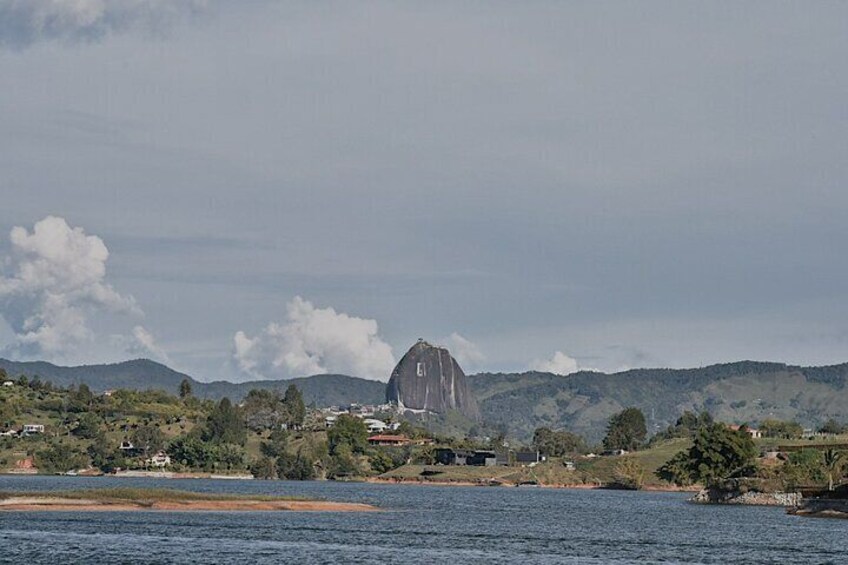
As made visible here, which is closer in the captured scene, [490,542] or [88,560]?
[88,560]

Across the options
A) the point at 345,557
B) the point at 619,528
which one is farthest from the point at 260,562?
the point at 619,528

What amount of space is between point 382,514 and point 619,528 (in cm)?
3661

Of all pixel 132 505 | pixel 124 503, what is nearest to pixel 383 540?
pixel 132 505

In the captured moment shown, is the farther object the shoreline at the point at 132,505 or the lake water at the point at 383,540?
the shoreline at the point at 132,505

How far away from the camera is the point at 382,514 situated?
638 feet

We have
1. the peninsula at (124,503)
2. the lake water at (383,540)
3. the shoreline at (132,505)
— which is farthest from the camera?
the peninsula at (124,503)

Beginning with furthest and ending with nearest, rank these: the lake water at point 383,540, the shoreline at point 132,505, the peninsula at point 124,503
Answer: the peninsula at point 124,503 → the shoreline at point 132,505 → the lake water at point 383,540

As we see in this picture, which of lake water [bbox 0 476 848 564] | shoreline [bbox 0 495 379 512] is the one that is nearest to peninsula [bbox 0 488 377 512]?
shoreline [bbox 0 495 379 512]

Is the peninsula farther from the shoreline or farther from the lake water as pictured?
the lake water

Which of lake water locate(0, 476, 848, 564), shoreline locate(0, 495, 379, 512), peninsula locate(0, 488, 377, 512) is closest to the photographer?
lake water locate(0, 476, 848, 564)

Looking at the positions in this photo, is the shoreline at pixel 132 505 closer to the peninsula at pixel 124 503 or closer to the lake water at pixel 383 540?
the peninsula at pixel 124 503

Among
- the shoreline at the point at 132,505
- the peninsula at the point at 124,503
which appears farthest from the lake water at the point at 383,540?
the peninsula at the point at 124,503

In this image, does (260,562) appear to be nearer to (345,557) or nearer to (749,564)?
(345,557)

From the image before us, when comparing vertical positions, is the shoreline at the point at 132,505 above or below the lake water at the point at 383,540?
above
